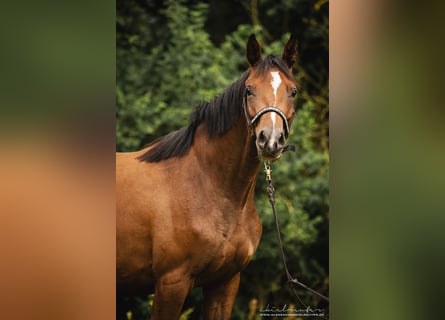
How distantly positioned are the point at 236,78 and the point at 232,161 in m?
0.88

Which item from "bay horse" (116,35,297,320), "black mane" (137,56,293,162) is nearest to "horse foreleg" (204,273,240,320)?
"bay horse" (116,35,297,320)

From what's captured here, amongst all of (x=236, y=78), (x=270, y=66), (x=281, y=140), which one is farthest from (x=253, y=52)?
(x=236, y=78)

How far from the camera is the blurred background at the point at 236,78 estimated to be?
4.01 meters

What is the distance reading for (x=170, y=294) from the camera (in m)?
3.41

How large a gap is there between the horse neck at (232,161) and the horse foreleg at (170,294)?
49 centimetres

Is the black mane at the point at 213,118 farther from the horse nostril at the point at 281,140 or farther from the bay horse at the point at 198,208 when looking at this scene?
the horse nostril at the point at 281,140

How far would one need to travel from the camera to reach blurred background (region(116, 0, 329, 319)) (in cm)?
401

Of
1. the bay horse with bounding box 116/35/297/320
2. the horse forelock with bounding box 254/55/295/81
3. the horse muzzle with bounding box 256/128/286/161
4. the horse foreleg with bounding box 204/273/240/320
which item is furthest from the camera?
the horse foreleg with bounding box 204/273/240/320

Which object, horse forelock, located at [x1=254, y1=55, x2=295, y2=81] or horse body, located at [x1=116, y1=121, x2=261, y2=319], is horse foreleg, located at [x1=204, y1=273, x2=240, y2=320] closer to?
horse body, located at [x1=116, y1=121, x2=261, y2=319]

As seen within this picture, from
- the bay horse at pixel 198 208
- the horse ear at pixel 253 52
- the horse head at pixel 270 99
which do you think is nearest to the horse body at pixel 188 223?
the bay horse at pixel 198 208

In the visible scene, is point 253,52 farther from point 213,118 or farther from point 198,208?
point 198,208

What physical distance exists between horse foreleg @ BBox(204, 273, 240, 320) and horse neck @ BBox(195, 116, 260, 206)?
45 centimetres

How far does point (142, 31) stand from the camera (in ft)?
13.3
